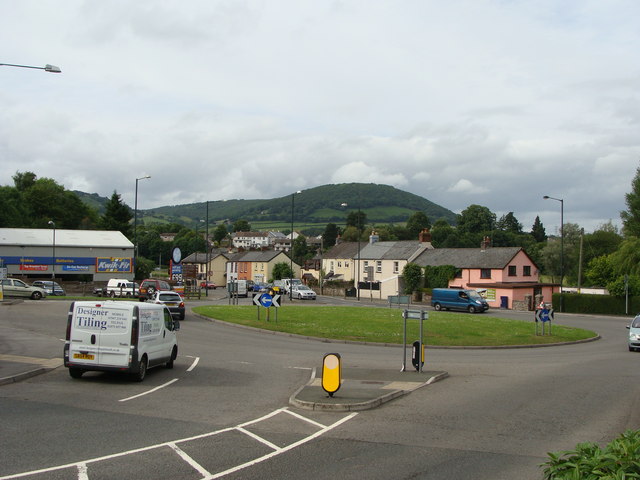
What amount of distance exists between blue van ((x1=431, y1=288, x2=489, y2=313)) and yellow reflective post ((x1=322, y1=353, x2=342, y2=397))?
42.2 m

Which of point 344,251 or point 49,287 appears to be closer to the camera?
point 49,287

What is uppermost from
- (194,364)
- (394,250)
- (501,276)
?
(394,250)

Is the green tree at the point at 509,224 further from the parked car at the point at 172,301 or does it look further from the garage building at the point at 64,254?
the parked car at the point at 172,301

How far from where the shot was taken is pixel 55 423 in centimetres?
1138

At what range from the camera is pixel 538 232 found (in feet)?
554

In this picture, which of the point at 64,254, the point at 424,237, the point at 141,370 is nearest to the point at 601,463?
the point at 141,370

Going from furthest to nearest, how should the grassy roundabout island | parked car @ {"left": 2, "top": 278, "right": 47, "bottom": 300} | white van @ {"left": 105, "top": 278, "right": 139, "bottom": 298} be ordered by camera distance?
white van @ {"left": 105, "top": 278, "right": 139, "bottom": 298} → parked car @ {"left": 2, "top": 278, "right": 47, "bottom": 300} → the grassy roundabout island

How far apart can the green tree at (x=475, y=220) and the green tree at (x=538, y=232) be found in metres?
19.6

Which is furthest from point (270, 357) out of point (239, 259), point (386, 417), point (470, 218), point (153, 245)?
point (153, 245)

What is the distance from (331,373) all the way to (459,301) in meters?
42.7

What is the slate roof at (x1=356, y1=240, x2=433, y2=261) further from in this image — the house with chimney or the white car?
the white car

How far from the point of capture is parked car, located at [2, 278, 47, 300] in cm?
4997

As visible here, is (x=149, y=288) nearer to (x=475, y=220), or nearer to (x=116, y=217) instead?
(x=116, y=217)

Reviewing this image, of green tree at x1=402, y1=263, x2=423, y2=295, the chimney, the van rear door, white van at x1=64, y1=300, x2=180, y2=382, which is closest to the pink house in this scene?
green tree at x1=402, y1=263, x2=423, y2=295
